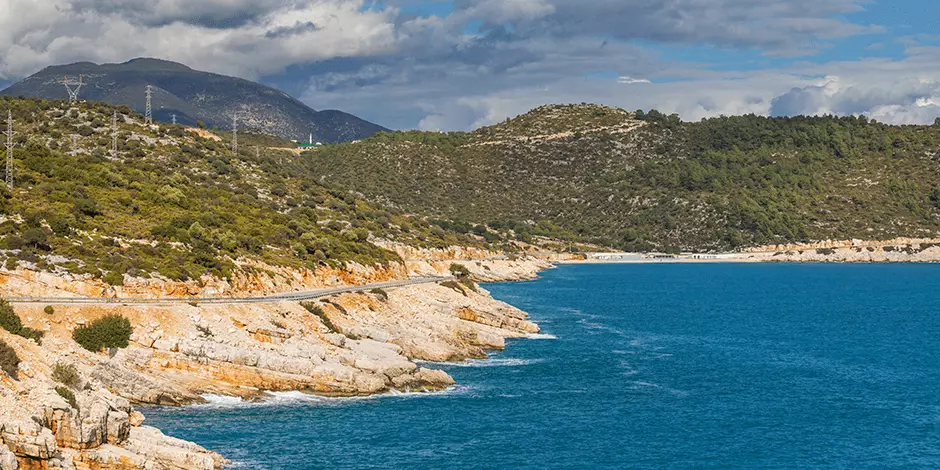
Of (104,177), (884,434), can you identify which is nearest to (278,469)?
(884,434)

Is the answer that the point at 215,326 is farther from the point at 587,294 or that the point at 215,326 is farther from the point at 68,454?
the point at 587,294

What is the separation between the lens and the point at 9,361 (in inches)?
1419

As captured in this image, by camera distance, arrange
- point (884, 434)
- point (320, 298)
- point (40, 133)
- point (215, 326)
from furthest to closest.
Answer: point (40, 133), point (320, 298), point (215, 326), point (884, 434)

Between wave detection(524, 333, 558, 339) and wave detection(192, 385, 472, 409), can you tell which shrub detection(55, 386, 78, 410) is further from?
wave detection(524, 333, 558, 339)

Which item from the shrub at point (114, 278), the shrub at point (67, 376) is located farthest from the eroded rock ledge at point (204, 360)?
the shrub at point (114, 278)

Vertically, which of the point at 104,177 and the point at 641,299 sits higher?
the point at 104,177

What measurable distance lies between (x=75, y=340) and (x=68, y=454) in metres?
17.5

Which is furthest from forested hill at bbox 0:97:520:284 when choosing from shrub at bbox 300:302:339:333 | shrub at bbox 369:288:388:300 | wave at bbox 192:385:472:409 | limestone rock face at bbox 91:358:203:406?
wave at bbox 192:385:472:409

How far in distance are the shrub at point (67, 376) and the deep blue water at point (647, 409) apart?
5118 mm

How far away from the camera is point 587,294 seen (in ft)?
396

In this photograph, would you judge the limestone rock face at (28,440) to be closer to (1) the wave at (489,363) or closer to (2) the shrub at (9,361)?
(2) the shrub at (9,361)

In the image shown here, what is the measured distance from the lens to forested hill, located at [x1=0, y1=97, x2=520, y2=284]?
59.9m

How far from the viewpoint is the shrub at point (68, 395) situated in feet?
109

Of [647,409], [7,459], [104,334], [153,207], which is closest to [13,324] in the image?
[104,334]
